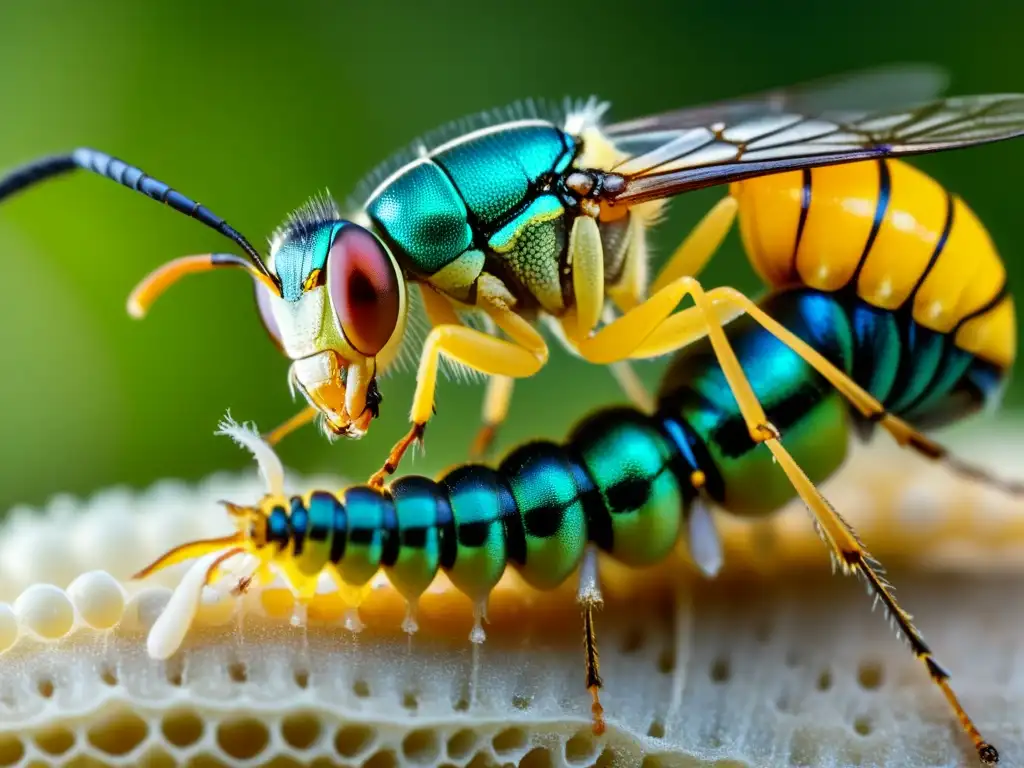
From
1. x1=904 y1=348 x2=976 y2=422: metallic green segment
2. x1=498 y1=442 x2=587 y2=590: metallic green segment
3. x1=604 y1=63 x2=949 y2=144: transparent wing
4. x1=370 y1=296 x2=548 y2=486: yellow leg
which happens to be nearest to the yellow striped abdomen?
x1=904 y1=348 x2=976 y2=422: metallic green segment

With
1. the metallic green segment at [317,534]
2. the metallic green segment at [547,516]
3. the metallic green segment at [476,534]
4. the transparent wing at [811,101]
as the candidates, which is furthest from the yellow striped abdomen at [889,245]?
the metallic green segment at [317,534]

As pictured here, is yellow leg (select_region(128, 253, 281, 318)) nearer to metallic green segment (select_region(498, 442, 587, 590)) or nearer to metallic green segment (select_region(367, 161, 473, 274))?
metallic green segment (select_region(367, 161, 473, 274))

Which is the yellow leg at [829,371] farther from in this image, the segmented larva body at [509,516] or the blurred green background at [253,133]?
the blurred green background at [253,133]

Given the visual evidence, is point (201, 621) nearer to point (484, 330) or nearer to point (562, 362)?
point (484, 330)

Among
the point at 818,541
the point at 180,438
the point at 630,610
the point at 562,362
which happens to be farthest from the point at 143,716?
the point at 562,362

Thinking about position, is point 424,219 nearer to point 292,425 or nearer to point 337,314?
point 337,314
